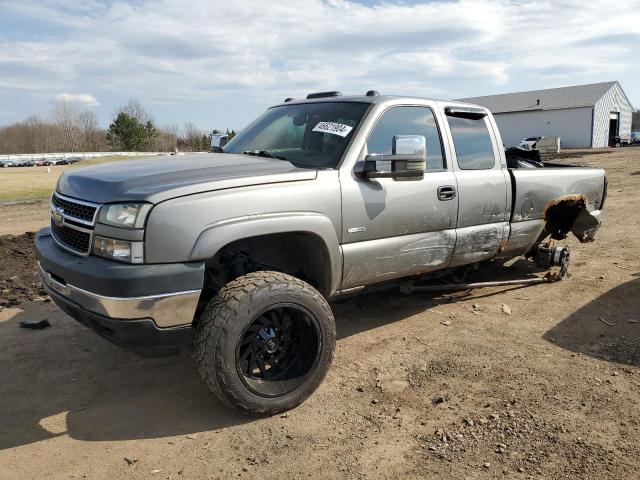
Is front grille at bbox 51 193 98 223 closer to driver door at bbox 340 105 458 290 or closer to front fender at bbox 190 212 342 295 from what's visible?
front fender at bbox 190 212 342 295

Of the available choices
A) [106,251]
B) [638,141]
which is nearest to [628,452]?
[106,251]

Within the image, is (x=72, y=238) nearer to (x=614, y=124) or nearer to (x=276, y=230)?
(x=276, y=230)

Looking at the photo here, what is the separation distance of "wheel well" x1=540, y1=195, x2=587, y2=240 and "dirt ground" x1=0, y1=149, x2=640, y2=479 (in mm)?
1006

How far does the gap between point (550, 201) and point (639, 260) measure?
8.06ft

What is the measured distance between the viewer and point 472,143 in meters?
4.84

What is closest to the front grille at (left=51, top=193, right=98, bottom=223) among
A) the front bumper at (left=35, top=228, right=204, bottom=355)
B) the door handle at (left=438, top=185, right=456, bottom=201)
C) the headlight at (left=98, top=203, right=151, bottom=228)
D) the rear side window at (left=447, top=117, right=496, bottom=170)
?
the headlight at (left=98, top=203, right=151, bottom=228)

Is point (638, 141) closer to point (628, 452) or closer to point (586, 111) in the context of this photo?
point (586, 111)

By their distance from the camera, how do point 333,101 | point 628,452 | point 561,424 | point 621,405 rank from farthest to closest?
point 333,101 → point 621,405 → point 561,424 → point 628,452

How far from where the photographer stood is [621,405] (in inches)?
135

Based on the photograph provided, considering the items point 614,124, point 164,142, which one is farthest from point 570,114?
point 164,142

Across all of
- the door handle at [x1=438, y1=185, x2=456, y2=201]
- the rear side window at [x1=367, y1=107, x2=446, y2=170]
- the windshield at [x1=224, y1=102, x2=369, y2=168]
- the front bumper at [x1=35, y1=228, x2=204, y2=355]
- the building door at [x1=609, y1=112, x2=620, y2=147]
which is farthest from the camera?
the building door at [x1=609, y1=112, x2=620, y2=147]

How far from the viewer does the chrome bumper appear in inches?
114

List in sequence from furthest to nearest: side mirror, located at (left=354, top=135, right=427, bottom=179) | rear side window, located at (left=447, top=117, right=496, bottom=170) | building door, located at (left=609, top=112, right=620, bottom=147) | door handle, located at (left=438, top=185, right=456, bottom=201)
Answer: building door, located at (left=609, top=112, right=620, bottom=147) → rear side window, located at (left=447, top=117, right=496, bottom=170) → door handle, located at (left=438, top=185, right=456, bottom=201) → side mirror, located at (left=354, top=135, right=427, bottom=179)

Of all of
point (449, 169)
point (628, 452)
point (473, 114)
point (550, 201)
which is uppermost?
point (473, 114)
